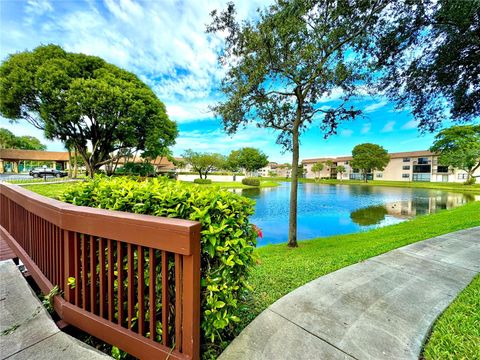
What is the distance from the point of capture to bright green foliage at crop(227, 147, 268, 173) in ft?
166

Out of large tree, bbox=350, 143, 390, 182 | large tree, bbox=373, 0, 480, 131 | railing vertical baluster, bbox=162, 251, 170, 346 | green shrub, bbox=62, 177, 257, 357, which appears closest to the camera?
railing vertical baluster, bbox=162, 251, 170, 346

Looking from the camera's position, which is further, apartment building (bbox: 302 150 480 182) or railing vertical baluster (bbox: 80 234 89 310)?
apartment building (bbox: 302 150 480 182)

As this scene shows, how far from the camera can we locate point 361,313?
7.40 feet

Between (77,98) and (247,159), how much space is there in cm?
3773

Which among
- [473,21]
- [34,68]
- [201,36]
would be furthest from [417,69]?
[34,68]

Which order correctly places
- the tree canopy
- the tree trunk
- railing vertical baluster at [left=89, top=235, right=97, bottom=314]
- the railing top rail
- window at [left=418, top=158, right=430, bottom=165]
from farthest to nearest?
window at [left=418, top=158, right=430, bottom=165], the tree canopy, the tree trunk, railing vertical baluster at [left=89, top=235, right=97, bottom=314], the railing top rail

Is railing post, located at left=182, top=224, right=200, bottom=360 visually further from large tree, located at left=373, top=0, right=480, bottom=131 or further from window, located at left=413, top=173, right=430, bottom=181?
A: window, located at left=413, top=173, right=430, bottom=181

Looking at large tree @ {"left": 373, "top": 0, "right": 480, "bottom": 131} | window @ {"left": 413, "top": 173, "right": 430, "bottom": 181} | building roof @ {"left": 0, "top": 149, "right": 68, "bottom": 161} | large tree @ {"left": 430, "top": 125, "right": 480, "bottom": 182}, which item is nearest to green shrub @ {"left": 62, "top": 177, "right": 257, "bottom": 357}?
large tree @ {"left": 373, "top": 0, "right": 480, "bottom": 131}

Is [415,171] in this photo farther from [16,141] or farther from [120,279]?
[16,141]

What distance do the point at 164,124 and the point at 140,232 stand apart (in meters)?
19.5

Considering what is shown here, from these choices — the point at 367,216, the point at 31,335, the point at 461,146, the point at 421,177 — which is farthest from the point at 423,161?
the point at 31,335

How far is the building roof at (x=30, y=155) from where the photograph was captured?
3447cm

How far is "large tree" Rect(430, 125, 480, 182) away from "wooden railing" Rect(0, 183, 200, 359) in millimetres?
45347

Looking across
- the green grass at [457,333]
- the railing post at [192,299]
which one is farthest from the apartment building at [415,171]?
the railing post at [192,299]
